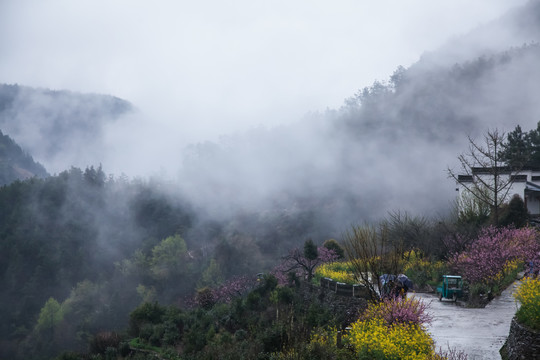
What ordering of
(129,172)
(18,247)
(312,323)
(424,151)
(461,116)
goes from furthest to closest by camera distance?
(129,172)
(461,116)
(424,151)
(18,247)
(312,323)

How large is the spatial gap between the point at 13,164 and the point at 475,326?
17955 cm

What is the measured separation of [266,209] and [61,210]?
→ 129ft

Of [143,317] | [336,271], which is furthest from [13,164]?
[336,271]

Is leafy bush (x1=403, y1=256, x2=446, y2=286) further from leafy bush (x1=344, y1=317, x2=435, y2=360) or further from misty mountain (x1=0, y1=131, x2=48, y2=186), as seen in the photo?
misty mountain (x1=0, y1=131, x2=48, y2=186)

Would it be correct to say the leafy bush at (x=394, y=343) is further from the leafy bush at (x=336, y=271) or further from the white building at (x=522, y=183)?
the white building at (x=522, y=183)

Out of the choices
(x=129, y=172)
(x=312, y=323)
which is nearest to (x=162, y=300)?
(x=312, y=323)

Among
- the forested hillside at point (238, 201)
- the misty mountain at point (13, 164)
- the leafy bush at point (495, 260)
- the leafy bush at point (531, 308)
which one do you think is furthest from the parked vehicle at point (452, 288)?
the misty mountain at point (13, 164)

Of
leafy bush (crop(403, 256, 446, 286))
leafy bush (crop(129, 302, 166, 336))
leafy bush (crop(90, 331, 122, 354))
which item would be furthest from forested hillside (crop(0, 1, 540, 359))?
leafy bush (crop(403, 256, 446, 286))

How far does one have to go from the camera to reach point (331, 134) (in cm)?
10344

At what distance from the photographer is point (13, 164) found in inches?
6339

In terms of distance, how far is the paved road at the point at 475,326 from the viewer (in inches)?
391

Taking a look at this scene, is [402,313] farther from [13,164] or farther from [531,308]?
[13,164]

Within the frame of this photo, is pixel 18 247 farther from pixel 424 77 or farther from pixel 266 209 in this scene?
pixel 424 77

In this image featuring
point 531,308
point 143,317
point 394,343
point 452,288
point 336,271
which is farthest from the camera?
point 336,271
